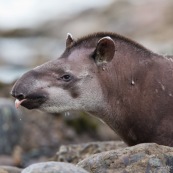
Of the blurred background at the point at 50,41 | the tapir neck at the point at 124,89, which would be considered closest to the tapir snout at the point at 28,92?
the tapir neck at the point at 124,89

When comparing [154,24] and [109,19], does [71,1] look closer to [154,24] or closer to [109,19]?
[109,19]

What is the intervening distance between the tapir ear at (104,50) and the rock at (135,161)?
4.63ft

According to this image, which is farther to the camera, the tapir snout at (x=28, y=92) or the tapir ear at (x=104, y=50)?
the tapir ear at (x=104, y=50)

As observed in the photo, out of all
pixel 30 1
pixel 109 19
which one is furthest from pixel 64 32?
pixel 30 1

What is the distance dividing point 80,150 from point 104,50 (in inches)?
87.3

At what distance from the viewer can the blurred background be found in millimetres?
15344

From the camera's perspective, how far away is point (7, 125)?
14969 mm

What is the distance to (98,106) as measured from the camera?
33.2 ft

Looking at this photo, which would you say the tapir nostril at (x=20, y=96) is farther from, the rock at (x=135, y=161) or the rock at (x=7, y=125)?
the rock at (x=7, y=125)

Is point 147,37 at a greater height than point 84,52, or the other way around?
point 147,37

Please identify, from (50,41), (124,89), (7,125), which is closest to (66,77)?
(124,89)

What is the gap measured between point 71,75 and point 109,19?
33574 millimetres

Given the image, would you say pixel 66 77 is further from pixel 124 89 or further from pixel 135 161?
pixel 135 161

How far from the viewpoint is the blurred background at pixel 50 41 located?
15.3m
